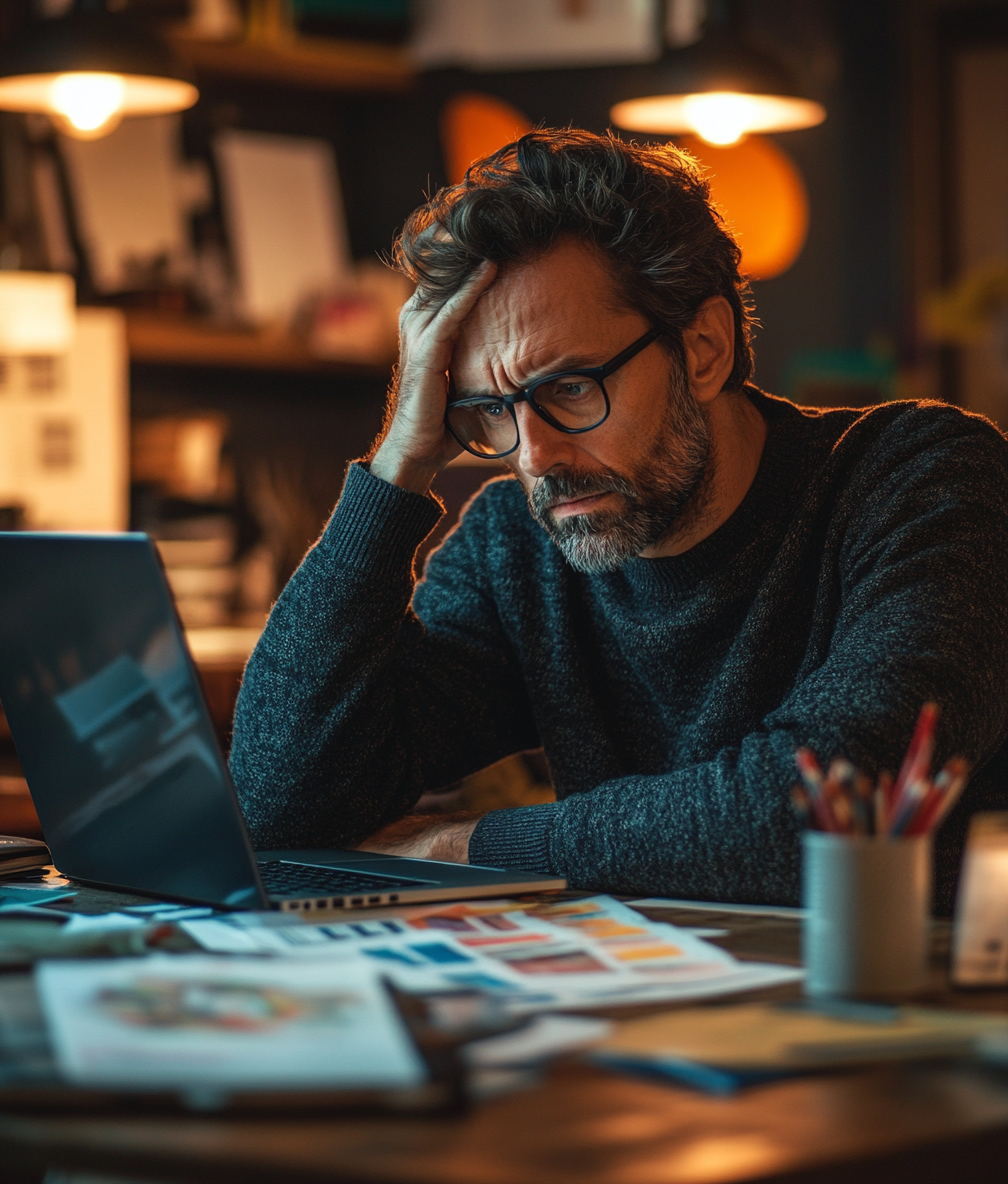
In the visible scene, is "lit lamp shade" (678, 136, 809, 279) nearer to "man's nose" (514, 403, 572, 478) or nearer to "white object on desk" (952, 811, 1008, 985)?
"man's nose" (514, 403, 572, 478)

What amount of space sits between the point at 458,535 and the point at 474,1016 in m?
1.00

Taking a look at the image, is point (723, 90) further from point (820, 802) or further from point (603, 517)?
point (820, 802)

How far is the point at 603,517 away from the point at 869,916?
0.70 m

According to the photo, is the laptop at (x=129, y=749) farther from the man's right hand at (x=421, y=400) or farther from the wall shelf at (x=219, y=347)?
the wall shelf at (x=219, y=347)

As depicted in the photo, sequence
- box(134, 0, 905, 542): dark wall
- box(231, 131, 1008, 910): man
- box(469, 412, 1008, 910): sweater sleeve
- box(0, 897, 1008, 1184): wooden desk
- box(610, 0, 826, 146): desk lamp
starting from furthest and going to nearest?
1. box(134, 0, 905, 542): dark wall
2. box(610, 0, 826, 146): desk lamp
3. box(231, 131, 1008, 910): man
4. box(469, 412, 1008, 910): sweater sleeve
5. box(0, 897, 1008, 1184): wooden desk

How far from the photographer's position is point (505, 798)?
270cm

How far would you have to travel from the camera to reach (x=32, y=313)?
3373 millimetres

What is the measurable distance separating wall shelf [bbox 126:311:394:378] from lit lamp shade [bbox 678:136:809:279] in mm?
1010

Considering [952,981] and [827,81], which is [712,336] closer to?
[952,981]

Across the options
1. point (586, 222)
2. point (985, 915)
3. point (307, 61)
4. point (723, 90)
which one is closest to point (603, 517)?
point (586, 222)

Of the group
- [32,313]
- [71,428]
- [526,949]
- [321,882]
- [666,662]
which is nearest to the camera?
[526,949]

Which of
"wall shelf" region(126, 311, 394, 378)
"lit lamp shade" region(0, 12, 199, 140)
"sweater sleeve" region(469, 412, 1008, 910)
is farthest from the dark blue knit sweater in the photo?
"wall shelf" region(126, 311, 394, 378)

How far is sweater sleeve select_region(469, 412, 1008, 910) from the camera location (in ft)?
3.78

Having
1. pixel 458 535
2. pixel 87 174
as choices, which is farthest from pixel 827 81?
pixel 458 535
